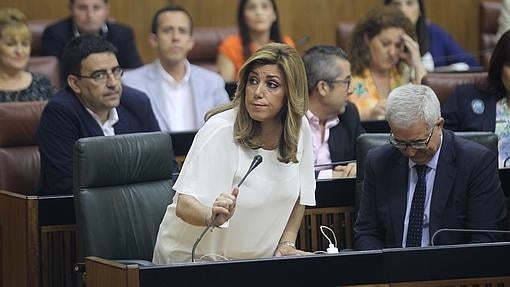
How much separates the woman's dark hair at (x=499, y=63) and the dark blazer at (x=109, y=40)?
2.75m

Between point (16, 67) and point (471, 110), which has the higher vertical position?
point (16, 67)

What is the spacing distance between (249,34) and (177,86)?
90 cm

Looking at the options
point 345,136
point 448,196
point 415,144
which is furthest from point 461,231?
point 345,136

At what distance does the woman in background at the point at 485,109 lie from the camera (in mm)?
4871

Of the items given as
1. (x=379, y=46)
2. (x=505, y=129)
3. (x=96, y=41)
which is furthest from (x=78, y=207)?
(x=379, y=46)

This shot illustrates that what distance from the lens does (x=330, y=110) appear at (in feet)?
16.3

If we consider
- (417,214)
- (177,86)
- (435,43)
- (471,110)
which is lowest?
(417,214)

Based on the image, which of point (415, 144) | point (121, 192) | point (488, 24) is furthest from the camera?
point (488, 24)

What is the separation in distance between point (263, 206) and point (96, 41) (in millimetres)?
1604

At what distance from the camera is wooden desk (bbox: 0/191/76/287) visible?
427 cm

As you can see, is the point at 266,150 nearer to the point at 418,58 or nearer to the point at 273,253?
the point at 273,253

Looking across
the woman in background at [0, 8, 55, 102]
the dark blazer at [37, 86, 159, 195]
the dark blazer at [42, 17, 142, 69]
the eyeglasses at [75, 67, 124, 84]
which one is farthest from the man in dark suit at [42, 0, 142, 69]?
the dark blazer at [37, 86, 159, 195]

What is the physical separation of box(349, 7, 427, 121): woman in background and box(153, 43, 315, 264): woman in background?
87.7 inches

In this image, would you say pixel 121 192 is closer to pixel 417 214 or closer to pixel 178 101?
pixel 417 214
